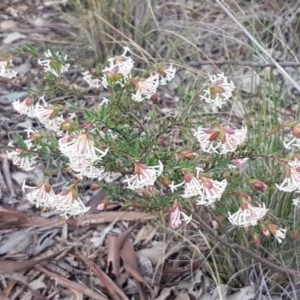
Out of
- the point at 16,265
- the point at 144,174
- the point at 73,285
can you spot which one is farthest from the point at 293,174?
the point at 16,265

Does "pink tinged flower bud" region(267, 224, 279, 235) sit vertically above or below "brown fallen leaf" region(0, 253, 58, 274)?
above

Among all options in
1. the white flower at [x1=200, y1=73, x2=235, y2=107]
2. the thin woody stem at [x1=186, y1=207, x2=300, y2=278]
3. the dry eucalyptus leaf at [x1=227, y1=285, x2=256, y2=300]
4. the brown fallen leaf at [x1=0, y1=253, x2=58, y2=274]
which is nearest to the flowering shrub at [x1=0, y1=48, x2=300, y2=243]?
the white flower at [x1=200, y1=73, x2=235, y2=107]

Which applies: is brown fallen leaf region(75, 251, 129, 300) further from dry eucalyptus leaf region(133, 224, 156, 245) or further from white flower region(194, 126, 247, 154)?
white flower region(194, 126, 247, 154)

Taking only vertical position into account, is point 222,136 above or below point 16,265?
above

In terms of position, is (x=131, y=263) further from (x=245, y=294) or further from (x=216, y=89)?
(x=216, y=89)

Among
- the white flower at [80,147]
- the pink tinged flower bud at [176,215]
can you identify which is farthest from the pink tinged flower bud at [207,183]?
the white flower at [80,147]

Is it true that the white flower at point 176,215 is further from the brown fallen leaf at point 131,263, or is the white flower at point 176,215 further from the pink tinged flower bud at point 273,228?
the brown fallen leaf at point 131,263

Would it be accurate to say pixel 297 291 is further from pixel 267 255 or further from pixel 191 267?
pixel 191 267

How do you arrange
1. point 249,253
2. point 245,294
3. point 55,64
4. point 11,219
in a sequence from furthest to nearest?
point 11,219, point 245,294, point 249,253, point 55,64

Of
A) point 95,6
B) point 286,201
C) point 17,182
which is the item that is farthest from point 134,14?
point 286,201
